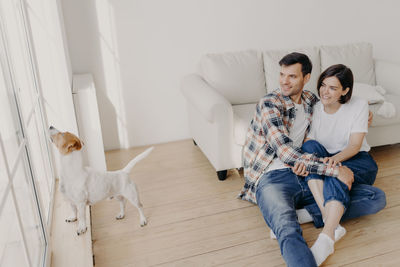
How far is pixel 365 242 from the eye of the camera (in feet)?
5.94

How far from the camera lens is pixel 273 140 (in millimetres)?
1862

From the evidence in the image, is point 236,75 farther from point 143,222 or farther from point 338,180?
point 143,222

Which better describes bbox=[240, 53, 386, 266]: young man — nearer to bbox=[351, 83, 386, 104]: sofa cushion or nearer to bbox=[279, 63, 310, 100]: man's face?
bbox=[279, 63, 310, 100]: man's face

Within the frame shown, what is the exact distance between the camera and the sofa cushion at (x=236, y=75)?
8.94ft

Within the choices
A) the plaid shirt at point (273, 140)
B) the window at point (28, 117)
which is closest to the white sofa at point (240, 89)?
the plaid shirt at point (273, 140)

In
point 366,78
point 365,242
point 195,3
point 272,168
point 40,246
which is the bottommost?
point 365,242

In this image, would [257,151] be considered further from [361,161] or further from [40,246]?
[40,246]

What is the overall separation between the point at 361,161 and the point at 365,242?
46cm

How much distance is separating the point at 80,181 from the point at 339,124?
145 centimetres

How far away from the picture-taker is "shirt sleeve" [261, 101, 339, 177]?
1806mm

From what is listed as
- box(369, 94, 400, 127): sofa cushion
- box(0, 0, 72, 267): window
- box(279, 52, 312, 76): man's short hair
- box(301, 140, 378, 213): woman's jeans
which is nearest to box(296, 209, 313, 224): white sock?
box(301, 140, 378, 213): woman's jeans

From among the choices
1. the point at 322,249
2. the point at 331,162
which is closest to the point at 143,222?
the point at 322,249

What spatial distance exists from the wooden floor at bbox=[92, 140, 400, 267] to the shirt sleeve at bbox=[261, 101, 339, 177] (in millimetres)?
376

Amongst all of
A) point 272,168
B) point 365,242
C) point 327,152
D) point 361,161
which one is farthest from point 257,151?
point 365,242
